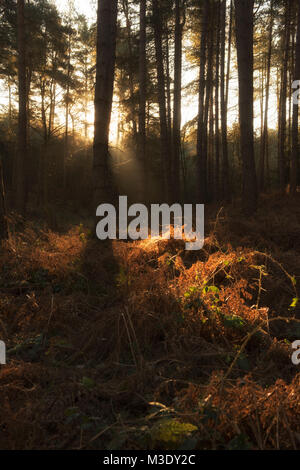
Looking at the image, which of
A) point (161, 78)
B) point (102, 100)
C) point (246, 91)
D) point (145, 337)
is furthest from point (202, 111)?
point (145, 337)

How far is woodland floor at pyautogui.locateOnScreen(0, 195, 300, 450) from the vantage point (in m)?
1.77

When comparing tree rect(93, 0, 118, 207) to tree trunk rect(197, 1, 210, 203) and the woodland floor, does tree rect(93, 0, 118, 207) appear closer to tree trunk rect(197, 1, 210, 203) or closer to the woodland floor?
the woodland floor

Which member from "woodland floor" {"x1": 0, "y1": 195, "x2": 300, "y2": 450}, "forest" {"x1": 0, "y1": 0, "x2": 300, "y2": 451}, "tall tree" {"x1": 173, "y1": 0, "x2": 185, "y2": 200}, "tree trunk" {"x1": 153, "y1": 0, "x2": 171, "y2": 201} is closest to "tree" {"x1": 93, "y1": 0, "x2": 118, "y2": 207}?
"forest" {"x1": 0, "y1": 0, "x2": 300, "y2": 451}

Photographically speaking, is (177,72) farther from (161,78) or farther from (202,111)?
(202,111)

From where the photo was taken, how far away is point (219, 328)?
2.87m

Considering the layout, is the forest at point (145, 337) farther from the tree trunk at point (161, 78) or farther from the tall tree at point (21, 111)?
the tall tree at point (21, 111)

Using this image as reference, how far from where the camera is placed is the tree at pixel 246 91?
7596mm

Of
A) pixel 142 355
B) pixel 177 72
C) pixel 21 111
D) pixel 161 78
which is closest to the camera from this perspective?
pixel 142 355

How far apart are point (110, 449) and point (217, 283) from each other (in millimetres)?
2608

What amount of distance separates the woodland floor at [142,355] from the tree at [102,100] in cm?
159

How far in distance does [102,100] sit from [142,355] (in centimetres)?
482

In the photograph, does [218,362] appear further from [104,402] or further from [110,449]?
[110,449]

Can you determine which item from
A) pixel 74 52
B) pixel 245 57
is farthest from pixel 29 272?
pixel 74 52

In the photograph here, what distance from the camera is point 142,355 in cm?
262
